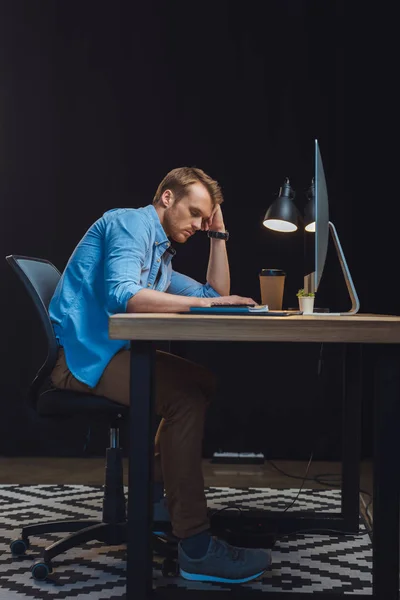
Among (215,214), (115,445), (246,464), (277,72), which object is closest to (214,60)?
(277,72)

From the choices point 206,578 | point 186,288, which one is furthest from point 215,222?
point 206,578

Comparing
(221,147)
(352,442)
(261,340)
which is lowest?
(352,442)

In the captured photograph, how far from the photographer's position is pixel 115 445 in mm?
2297

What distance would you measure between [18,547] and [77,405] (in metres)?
0.55

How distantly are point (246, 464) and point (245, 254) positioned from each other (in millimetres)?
1230

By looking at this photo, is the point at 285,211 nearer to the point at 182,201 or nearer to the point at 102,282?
the point at 182,201

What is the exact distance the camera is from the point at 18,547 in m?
2.24

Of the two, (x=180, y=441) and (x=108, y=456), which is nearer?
(x=180, y=441)

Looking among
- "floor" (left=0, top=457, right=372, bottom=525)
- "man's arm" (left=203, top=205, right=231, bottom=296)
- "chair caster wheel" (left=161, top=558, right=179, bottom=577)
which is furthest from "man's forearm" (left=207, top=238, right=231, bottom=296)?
"floor" (left=0, top=457, right=372, bottom=525)

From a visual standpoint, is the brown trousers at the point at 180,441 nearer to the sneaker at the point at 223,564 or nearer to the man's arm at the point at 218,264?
the sneaker at the point at 223,564

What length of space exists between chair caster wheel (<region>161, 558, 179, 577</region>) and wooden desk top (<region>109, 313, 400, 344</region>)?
91 cm

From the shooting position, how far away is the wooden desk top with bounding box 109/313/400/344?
4.93 ft

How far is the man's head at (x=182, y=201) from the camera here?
237 cm

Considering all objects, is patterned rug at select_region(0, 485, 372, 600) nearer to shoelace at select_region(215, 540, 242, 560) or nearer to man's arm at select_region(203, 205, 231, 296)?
shoelace at select_region(215, 540, 242, 560)
